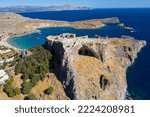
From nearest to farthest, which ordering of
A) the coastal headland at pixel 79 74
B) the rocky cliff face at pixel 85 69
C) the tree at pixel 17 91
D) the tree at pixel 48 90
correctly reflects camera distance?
the tree at pixel 17 91 < the tree at pixel 48 90 < the coastal headland at pixel 79 74 < the rocky cliff face at pixel 85 69

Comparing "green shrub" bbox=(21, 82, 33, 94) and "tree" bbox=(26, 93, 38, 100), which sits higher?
"green shrub" bbox=(21, 82, 33, 94)

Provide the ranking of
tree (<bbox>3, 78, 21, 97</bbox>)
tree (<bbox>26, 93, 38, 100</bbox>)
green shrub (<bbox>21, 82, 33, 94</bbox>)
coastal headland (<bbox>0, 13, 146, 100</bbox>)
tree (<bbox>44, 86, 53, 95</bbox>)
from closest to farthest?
tree (<bbox>3, 78, 21, 97</bbox>) → tree (<bbox>26, 93, 38, 100</bbox>) → green shrub (<bbox>21, 82, 33, 94</bbox>) → tree (<bbox>44, 86, 53, 95</bbox>) → coastal headland (<bbox>0, 13, 146, 100</bbox>)

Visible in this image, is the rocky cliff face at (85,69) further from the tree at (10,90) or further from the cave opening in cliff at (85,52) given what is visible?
the tree at (10,90)

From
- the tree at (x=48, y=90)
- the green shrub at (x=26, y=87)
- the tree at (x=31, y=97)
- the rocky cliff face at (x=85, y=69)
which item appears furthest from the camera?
the rocky cliff face at (x=85, y=69)

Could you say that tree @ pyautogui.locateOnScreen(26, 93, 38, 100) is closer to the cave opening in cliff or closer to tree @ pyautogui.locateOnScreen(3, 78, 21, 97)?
tree @ pyautogui.locateOnScreen(3, 78, 21, 97)

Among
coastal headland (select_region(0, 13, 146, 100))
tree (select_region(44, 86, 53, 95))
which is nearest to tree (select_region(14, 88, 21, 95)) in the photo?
coastal headland (select_region(0, 13, 146, 100))

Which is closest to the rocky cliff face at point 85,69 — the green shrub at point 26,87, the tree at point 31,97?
the green shrub at point 26,87

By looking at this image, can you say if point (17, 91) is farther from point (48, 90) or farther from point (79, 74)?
point (79, 74)

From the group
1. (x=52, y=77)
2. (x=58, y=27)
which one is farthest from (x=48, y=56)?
(x=58, y=27)

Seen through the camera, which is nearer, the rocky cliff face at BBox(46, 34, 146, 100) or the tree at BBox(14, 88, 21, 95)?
the tree at BBox(14, 88, 21, 95)
